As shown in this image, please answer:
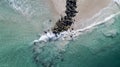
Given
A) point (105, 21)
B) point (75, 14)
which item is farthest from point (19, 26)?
point (105, 21)

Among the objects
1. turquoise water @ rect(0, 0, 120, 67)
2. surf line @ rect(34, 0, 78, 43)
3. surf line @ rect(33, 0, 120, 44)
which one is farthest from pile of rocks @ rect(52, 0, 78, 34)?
turquoise water @ rect(0, 0, 120, 67)

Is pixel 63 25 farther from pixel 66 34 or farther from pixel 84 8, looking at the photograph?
pixel 84 8

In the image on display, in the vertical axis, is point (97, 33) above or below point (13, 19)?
below

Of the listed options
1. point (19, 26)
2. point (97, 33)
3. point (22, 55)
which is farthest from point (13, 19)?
point (97, 33)

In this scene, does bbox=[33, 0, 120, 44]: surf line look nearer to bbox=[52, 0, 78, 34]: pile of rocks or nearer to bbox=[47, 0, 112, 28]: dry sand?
bbox=[52, 0, 78, 34]: pile of rocks

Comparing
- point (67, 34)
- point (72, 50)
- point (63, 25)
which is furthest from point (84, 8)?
Result: point (72, 50)

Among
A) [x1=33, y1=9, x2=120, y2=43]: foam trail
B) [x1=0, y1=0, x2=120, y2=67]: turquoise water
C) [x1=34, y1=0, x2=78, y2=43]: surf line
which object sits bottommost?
[x1=0, y1=0, x2=120, y2=67]: turquoise water

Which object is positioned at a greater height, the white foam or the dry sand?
the dry sand

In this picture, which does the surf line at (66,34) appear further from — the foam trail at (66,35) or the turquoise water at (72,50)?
the turquoise water at (72,50)

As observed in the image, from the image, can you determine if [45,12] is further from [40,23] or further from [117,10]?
[117,10]
